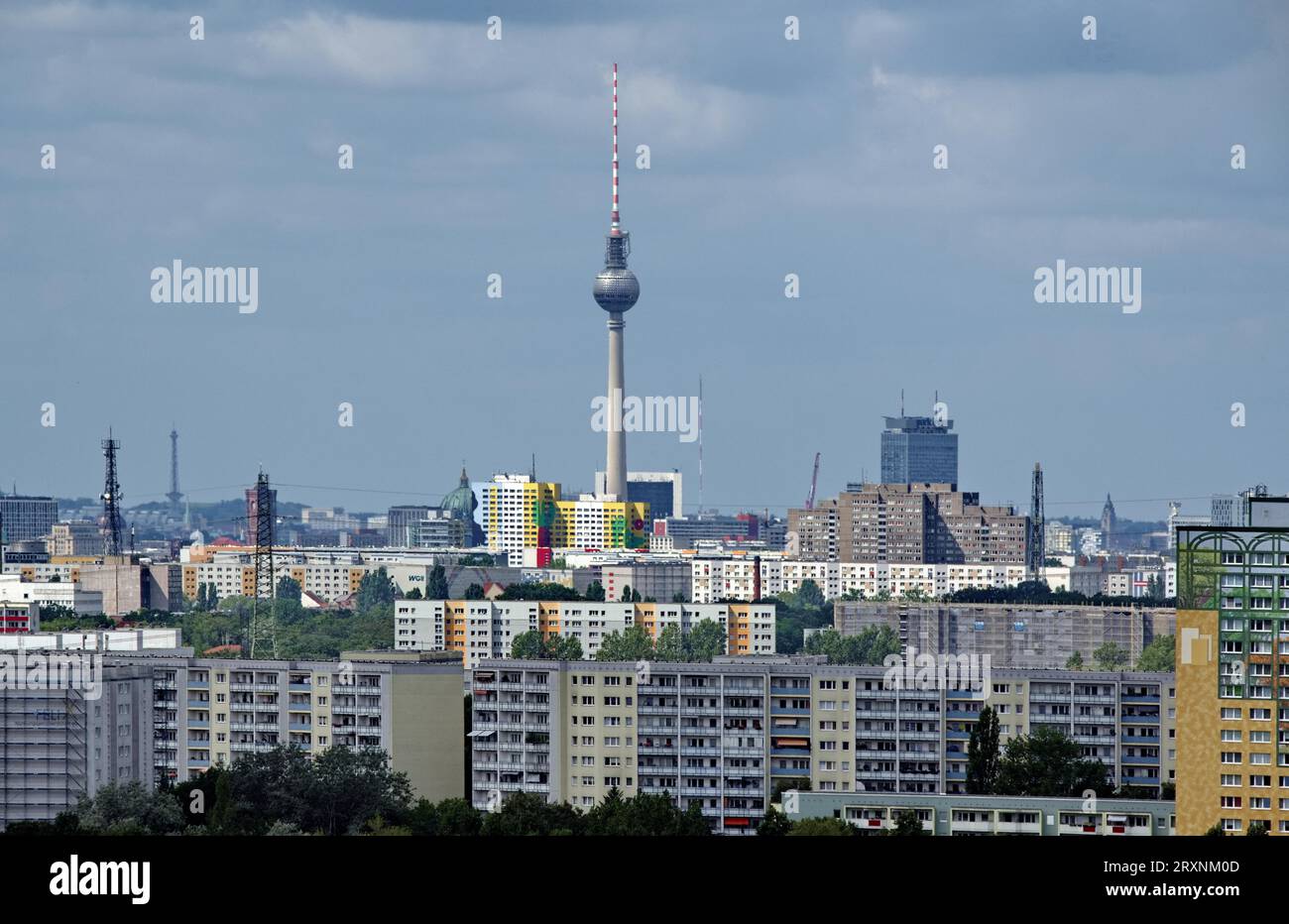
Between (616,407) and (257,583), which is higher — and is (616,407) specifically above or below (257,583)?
above

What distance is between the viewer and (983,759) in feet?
85.3

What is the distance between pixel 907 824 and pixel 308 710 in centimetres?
1220

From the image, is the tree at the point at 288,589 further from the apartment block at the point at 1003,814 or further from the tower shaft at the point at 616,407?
the apartment block at the point at 1003,814

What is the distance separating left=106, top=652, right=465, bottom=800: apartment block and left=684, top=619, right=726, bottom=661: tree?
2315 cm

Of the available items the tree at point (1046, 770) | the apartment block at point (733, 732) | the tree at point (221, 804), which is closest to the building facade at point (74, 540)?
the apartment block at point (733, 732)

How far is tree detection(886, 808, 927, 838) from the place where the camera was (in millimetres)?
20109

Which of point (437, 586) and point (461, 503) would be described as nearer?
point (437, 586)

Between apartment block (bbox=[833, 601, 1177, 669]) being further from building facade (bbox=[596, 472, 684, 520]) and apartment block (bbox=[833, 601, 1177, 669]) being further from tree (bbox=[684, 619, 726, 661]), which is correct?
building facade (bbox=[596, 472, 684, 520])

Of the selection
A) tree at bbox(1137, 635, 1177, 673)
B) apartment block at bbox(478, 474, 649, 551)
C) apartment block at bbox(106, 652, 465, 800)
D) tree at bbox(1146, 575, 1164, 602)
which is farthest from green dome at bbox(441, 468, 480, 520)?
apartment block at bbox(106, 652, 465, 800)

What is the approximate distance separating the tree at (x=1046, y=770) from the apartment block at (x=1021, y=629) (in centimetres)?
2768

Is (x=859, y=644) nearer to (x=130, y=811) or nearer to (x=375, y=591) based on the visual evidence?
(x=375, y=591)

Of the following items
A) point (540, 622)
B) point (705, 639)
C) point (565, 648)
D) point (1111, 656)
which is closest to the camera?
point (565, 648)

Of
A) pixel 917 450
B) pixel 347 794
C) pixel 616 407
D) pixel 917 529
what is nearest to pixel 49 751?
pixel 347 794
